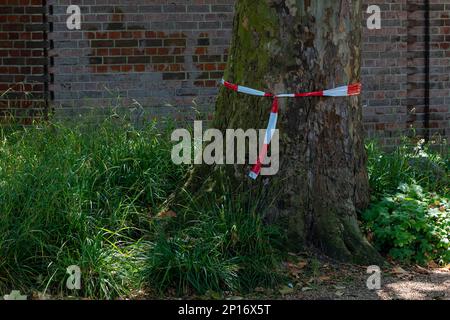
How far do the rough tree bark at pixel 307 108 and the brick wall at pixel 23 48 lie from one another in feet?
13.1

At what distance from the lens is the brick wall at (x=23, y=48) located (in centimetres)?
1020

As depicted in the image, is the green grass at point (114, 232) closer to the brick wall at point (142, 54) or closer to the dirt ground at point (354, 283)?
the dirt ground at point (354, 283)

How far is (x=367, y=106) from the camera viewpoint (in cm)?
1055

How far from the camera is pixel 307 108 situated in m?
6.78

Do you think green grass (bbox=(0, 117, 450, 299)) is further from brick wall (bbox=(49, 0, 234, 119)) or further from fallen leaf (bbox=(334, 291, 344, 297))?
brick wall (bbox=(49, 0, 234, 119))

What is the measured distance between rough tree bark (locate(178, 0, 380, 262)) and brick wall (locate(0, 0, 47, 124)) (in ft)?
13.1

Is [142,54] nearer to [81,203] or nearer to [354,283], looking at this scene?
[81,203]

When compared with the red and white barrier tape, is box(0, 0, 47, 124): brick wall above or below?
above

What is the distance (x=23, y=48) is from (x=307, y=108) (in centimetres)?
472

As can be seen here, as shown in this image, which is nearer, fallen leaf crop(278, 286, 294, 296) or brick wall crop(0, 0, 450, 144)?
fallen leaf crop(278, 286, 294, 296)

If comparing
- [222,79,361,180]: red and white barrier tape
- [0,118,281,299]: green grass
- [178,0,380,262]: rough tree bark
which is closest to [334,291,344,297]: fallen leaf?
[0,118,281,299]: green grass

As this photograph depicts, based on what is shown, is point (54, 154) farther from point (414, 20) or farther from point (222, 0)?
point (414, 20)

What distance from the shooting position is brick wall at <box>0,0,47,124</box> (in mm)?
10195

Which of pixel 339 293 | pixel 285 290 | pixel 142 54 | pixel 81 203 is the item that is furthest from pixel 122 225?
pixel 142 54
